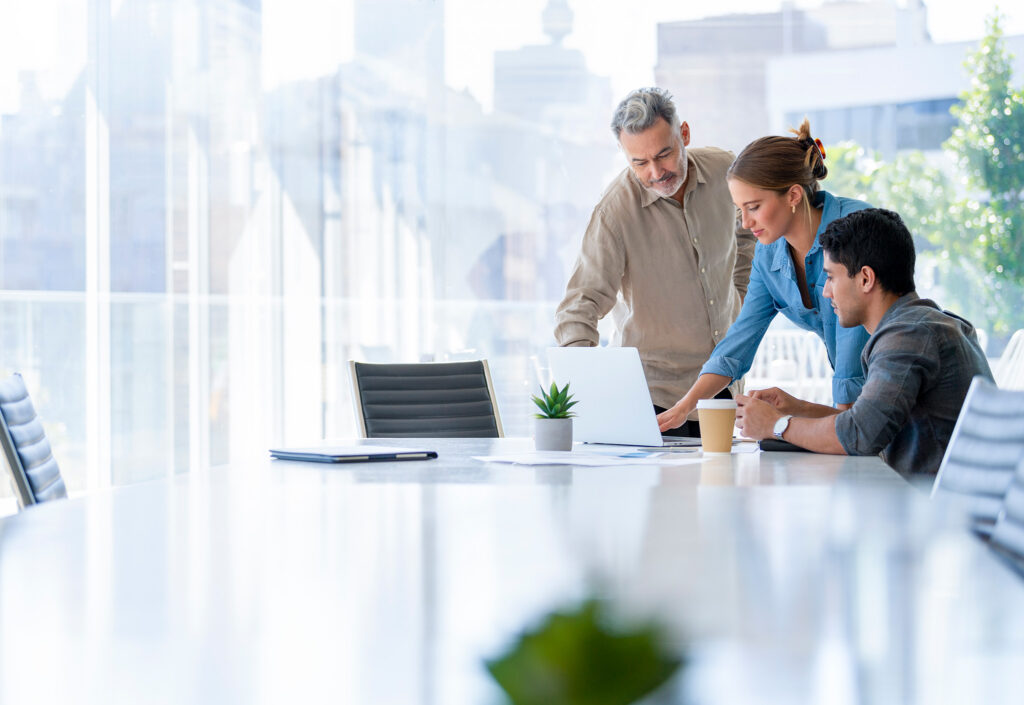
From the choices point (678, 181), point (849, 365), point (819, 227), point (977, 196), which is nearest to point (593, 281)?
point (678, 181)

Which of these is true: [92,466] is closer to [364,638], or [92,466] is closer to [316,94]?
[316,94]

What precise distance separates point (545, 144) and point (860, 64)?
2241 mm

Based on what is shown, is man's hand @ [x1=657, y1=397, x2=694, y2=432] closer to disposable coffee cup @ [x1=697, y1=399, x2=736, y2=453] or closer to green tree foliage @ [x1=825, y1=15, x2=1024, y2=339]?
disposable coffee cup @ [x1=697, y1=399, x2=736, y2=453]

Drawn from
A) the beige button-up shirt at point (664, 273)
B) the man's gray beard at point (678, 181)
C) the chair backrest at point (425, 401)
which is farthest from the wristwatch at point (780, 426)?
the chair backrest at point (425, 401)

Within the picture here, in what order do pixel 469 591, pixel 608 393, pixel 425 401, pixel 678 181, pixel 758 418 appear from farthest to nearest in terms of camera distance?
pixel 425 401, pixel 678 181, pixel 608 393, pixel 758 418, pixel 469 591

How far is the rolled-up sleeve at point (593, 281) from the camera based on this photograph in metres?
2.63

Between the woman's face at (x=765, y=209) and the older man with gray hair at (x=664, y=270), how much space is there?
1.42ft

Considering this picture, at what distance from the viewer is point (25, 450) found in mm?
1629

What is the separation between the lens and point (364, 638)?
0.66 metres

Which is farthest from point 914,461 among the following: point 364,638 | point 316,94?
point 316,94

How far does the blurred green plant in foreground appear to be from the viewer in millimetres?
254

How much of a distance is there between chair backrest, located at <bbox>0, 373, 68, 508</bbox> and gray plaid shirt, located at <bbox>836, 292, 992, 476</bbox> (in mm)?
1303

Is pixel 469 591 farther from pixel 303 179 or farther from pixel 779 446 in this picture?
pixel 303 179

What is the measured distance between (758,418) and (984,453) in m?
0.60
